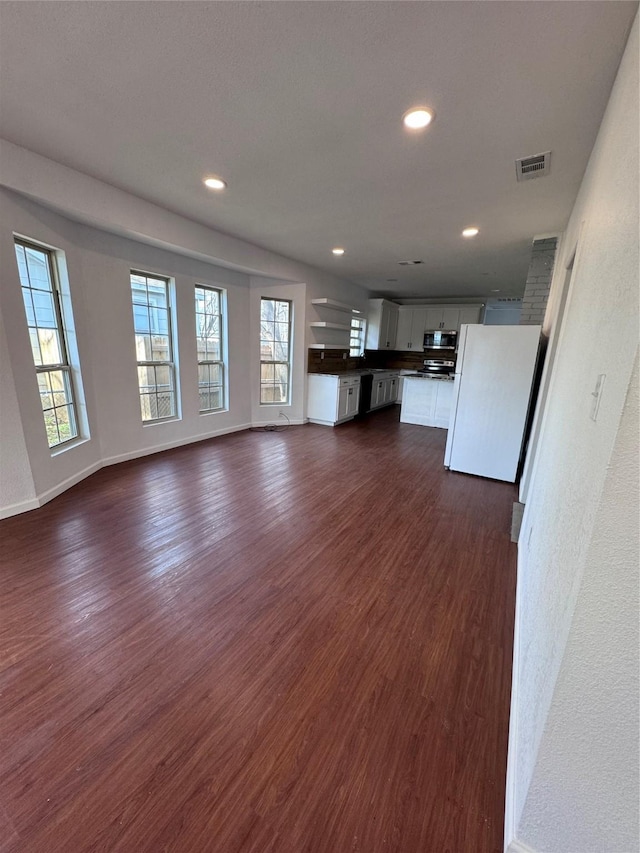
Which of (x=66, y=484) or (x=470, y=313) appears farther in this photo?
(x=470, y=313)

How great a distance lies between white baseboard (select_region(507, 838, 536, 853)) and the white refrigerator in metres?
3.30

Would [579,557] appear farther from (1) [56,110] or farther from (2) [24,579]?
(1) [56,110]

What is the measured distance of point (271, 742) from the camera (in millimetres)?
1259

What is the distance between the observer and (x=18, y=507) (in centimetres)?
272

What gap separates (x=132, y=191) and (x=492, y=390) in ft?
13.4

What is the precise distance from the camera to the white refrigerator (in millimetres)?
3510

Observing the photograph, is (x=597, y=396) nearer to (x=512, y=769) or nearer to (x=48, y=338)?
(x=512, y=769)

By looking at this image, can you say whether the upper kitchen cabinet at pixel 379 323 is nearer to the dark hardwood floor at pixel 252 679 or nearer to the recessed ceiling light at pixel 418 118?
the dark hardwood floor at pixel 252 679

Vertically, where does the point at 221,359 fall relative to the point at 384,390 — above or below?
above

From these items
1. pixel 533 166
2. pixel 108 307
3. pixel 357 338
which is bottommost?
pixel 357 338

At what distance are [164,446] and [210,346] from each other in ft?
5.14

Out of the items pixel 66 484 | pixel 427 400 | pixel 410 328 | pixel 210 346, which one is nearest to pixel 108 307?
pixel 210 346

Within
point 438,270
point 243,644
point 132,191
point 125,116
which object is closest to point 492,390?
point 438,270

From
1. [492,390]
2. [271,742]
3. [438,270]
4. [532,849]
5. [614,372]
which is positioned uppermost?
[438,270]
